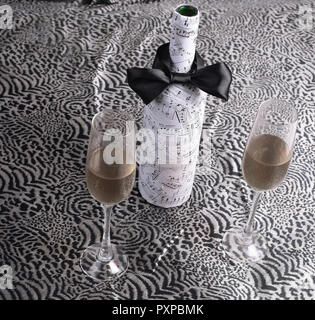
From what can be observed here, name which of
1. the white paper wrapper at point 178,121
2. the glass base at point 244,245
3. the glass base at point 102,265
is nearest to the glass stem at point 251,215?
the glass base at point 244,245

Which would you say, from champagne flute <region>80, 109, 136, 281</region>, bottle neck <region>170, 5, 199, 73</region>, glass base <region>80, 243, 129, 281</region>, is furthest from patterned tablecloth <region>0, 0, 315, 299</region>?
bottle neck <region>170, 5, 199, 73</region>

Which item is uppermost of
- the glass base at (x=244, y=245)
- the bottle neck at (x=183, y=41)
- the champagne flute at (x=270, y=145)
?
the bottle neck at (x=183, y=41)

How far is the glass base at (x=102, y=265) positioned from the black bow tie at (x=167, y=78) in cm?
28

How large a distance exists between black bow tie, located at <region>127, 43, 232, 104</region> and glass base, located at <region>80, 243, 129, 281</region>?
0.91 ft

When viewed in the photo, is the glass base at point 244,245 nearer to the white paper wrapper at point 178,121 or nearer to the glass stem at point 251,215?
the glass stem at point 251,215

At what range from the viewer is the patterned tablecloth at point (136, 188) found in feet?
3.50

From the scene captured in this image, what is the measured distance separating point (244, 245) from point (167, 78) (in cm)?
34

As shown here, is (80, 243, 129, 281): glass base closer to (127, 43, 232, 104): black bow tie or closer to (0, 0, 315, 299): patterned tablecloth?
(0, 0, 315, 299): patterned tablecloth

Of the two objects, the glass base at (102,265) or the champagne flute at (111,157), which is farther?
the glass base at (102,265)

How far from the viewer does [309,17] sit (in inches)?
68.8

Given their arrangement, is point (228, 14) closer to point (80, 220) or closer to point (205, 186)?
point (205, 186)

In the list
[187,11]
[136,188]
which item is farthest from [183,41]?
[136,188]

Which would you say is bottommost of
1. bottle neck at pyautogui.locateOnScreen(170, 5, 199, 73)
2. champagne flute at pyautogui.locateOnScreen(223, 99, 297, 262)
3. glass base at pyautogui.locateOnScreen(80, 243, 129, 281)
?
glass base at pyautogui.locateOnScreen(80, 243, 129, 281)

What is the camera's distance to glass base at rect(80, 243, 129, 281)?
1.06 meters
